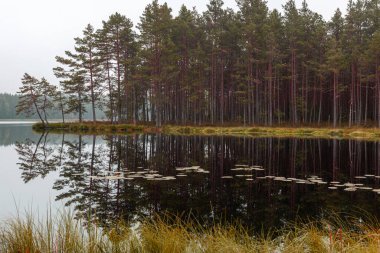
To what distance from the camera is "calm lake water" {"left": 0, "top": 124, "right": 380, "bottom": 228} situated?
31.9ft

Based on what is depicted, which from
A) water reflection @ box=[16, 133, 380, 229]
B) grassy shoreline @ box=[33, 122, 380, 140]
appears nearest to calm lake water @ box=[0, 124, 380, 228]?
water reflection @ box=[16, 133, 380, 229]

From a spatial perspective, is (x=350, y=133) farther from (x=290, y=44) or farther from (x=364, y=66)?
(x=290, y=44)

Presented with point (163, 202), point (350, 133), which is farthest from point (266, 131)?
point (163, 202)

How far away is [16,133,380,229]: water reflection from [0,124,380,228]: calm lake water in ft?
0.07

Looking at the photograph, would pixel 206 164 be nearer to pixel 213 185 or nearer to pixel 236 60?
pixel 213 185

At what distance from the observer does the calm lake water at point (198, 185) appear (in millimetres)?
9711

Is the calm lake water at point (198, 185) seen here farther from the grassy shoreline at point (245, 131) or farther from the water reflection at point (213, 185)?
the grassy shoreline at point (245, 131)

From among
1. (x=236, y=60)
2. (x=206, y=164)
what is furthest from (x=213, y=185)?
(x=236, y=60)

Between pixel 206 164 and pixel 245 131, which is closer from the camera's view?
pixel 206 164

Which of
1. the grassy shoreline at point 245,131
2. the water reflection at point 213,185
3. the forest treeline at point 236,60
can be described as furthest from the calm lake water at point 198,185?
the forest treeline at point 236,60

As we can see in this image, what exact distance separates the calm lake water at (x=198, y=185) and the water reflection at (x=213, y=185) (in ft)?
0.07

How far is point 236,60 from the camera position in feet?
215

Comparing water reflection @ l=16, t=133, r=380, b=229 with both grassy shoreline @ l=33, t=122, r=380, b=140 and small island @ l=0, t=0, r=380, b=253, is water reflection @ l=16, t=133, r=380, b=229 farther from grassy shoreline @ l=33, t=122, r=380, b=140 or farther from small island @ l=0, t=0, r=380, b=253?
grassy shoreline @ l=33, t=122, r=380, b=140

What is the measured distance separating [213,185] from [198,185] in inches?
23.9
